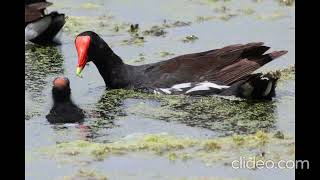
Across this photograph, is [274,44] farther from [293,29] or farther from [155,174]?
[155,174]

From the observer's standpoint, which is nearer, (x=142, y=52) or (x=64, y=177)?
(x=64, y=177)

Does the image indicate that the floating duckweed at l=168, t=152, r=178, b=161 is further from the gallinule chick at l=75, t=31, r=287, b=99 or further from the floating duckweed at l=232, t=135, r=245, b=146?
the gallinule chick at l=75, t=31, r=287, b=99

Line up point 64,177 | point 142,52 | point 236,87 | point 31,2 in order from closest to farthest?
point 64,177
point 236,87
point 142,52
point 31,2

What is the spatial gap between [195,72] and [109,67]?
1024mm

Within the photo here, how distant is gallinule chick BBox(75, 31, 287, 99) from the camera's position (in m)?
12.4

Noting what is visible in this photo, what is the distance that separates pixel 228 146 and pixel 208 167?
67cm

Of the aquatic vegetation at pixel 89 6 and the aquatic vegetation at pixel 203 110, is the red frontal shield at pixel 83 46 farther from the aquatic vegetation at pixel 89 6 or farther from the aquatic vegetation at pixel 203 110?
the aquatic vegetation at pixel 89 6

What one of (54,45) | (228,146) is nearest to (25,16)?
(54,45)

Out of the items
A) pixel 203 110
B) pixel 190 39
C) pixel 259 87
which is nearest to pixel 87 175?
pixel 203 110

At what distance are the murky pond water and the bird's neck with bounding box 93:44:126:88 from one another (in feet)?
0.45

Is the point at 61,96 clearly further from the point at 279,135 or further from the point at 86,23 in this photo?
the point at 86,23

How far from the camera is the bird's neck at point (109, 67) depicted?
13.0m

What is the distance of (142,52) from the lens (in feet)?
47.8

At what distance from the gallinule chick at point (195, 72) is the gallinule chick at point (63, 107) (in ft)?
3.33
